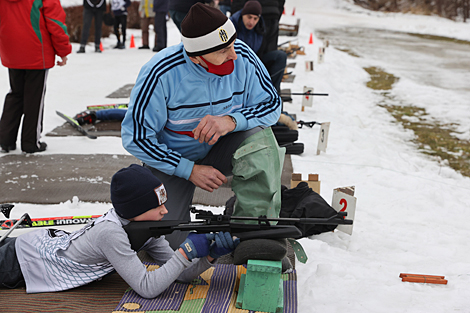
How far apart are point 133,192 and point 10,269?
0.69 meters

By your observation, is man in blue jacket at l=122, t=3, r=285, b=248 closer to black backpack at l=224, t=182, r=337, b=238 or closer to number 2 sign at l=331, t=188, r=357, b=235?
black backpack at l=224, t=182, r=337, b=238

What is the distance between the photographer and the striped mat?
1.88 m

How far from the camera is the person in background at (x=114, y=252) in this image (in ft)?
6.01

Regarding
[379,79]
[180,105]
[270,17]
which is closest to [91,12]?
[270,17]

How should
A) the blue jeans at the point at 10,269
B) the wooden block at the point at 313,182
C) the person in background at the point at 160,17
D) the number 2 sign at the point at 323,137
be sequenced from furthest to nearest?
the person in background at the point at 160,17 → the number 2 sign at the point at 323,137 → the wooden block at the point at 313,182 → the blue jeans at the point at 10,269

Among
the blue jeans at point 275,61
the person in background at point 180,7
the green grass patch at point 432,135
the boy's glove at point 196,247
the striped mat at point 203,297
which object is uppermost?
the person in background at point 180,7

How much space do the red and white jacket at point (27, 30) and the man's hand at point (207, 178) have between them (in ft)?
7.57

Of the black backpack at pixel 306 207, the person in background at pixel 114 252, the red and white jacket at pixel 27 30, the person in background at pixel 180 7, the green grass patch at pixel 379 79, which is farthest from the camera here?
the green grass patch at pixel 379 79

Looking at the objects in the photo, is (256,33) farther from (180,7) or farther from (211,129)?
(211,129)

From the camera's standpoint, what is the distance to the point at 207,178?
7.25 ft

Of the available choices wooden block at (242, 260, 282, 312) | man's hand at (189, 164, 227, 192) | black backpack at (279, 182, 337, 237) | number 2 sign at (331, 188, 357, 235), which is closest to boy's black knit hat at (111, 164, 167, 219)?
man's hand at (189, 164, 227, 192)

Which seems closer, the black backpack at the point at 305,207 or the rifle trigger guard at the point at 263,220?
the rifle trigger guard at the point at 263,220

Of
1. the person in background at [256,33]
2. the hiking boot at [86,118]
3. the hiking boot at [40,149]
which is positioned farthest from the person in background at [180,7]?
the hiking boot at [40,149]

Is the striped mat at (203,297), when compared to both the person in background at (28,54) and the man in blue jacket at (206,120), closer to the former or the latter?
the man in blue jacket at (206,120)
